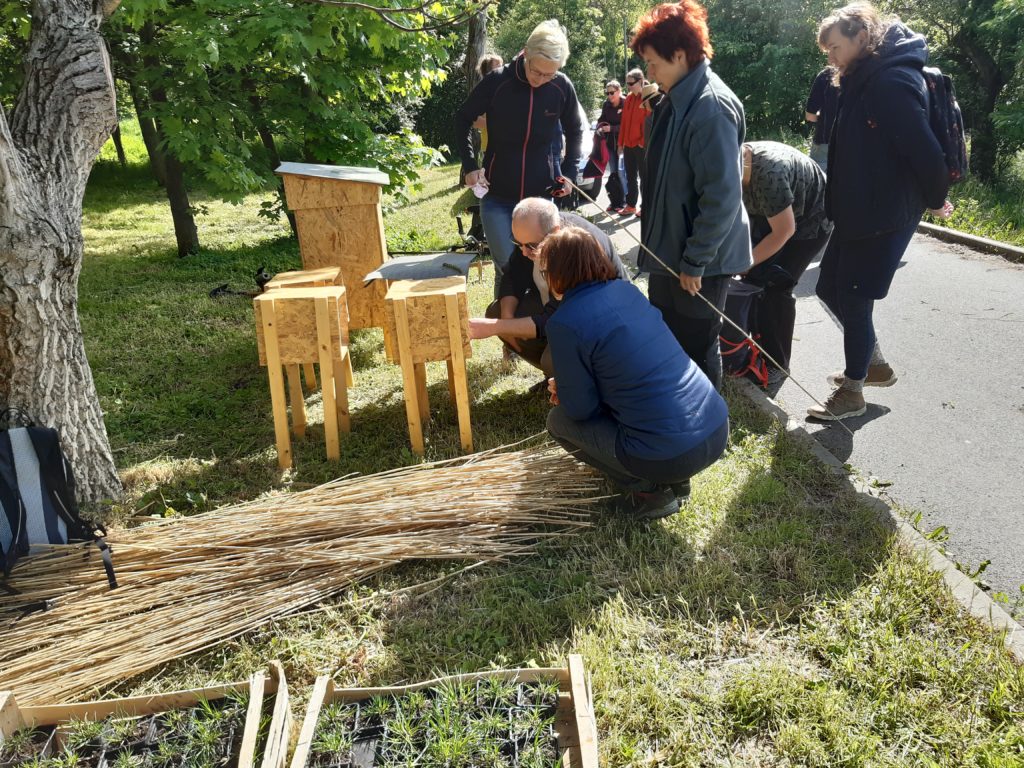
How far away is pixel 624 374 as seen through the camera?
3055mm

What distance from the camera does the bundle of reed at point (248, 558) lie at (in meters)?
2.84

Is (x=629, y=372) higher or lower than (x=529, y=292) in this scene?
lower

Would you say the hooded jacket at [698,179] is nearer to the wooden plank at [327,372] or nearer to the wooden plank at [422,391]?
the wooden plank at [422,391]

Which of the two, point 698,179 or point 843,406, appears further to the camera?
point 843,406

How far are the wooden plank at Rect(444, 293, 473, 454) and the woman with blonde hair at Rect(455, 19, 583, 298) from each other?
2.76ft

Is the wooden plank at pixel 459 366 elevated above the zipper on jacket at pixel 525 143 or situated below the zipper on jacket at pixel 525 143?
below

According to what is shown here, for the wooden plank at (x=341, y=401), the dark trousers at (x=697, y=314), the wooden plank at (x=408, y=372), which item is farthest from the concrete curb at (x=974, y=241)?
the wooden plank at (x=341, y=401)

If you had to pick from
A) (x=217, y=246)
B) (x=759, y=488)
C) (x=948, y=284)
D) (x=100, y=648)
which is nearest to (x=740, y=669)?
(x=759, y=488)

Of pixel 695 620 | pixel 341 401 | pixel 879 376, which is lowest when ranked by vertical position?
pixel 695 620

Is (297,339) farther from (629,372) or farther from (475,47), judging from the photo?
(475,47)

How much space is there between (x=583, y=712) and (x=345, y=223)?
4.07m

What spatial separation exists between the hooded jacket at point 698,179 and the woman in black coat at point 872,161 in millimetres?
708

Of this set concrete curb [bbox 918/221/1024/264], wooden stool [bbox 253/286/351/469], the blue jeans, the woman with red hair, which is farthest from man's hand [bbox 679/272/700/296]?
concrete curb [bbox 918/221/1024/264]

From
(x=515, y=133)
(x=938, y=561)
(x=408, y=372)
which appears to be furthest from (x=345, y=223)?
(x=938, y=561)
